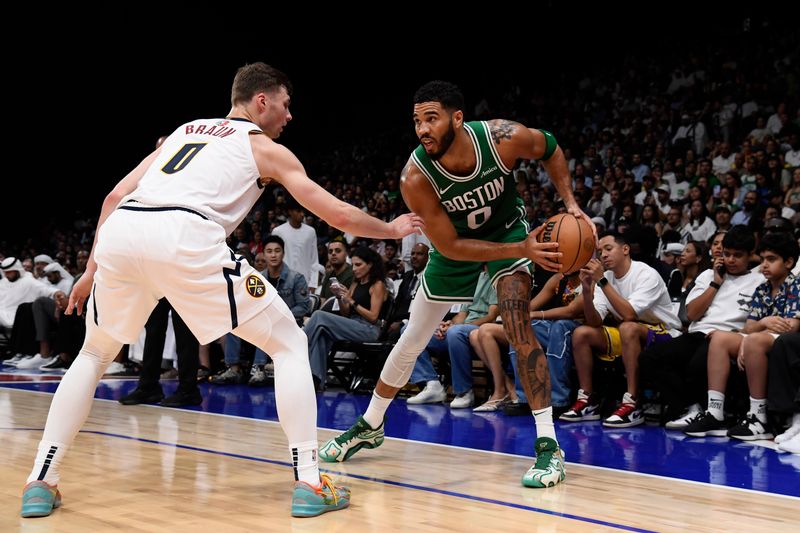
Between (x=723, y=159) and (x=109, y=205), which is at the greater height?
(x=723, y=159)

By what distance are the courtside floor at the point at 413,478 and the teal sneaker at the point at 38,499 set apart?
0.21 feet

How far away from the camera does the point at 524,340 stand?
400 centimetres

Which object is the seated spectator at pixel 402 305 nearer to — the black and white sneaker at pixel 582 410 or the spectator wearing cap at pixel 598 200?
the black and white sneaker at pixel 582 410

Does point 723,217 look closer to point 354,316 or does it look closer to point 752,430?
point 354,316

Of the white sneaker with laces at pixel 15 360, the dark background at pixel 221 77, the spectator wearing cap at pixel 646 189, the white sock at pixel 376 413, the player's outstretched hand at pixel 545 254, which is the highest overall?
the dark background at pixel 221 77

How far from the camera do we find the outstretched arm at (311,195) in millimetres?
3160

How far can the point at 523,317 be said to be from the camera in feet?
13.2

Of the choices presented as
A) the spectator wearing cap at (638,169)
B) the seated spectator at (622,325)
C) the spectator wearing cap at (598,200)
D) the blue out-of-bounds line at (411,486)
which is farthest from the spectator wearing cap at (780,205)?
the blue out-of-bounds line at (411,486)

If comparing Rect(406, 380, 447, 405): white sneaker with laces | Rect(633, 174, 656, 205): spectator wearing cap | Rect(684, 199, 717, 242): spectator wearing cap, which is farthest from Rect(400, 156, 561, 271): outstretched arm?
Rect(633, 174, 656, 205): spectator wearing cap

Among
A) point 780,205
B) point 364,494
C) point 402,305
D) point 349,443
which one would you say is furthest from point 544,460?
point 780,205

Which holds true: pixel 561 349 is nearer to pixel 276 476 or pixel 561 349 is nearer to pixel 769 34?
pixel 276 476

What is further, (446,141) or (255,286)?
(446,141)

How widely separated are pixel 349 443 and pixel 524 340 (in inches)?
43.2

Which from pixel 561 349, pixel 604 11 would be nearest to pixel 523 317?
pixel 561 349
